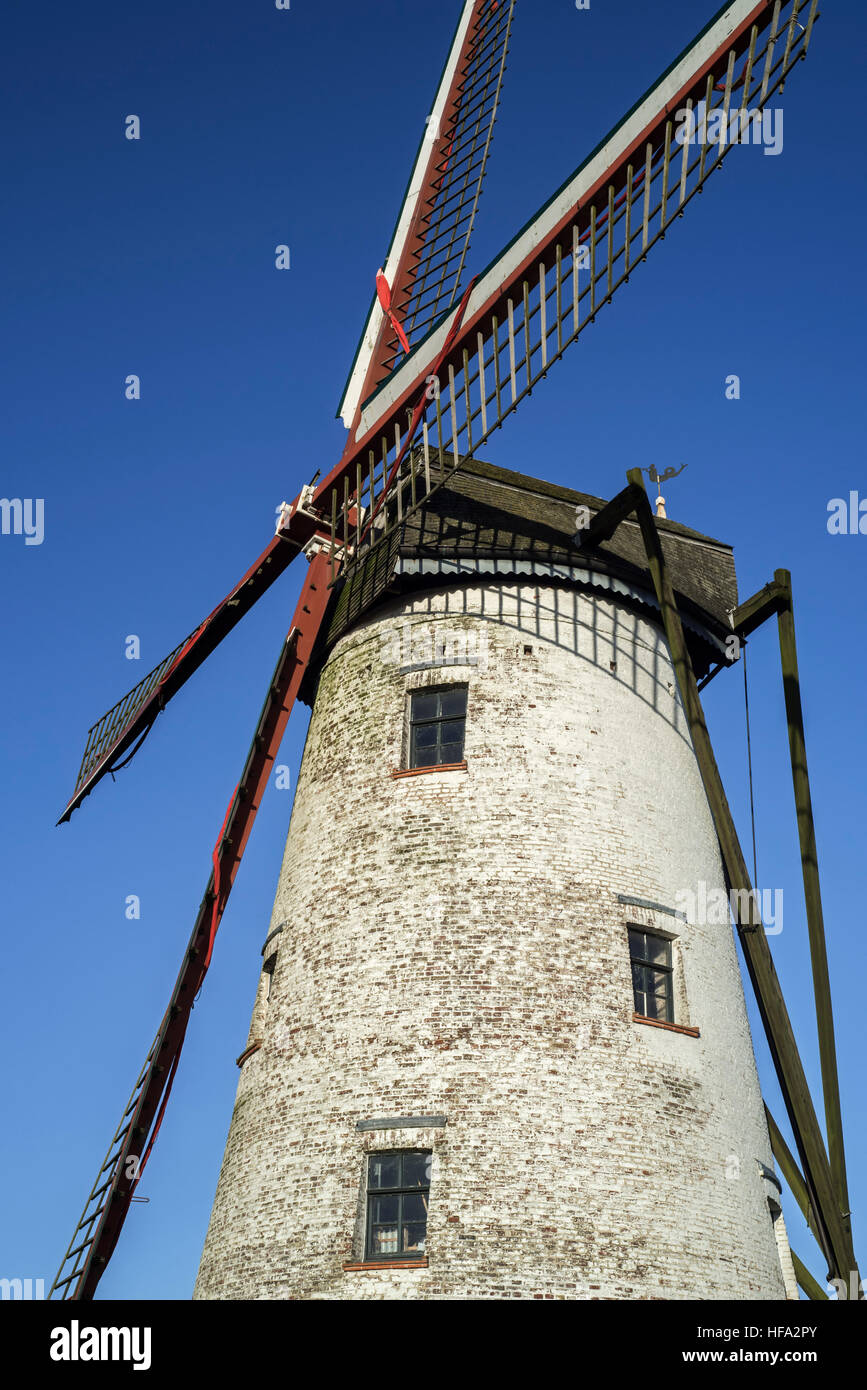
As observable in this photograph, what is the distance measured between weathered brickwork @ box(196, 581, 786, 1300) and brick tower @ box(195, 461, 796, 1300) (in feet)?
0.09

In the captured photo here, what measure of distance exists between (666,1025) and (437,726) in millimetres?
4072

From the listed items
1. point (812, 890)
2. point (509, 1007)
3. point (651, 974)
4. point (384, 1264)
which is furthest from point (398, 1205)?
point (812, 890)

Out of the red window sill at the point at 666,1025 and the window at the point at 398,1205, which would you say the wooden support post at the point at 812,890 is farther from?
the window at the point at 398,1205

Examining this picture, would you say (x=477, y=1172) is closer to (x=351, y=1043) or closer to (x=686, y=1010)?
(x=351, y=1043)

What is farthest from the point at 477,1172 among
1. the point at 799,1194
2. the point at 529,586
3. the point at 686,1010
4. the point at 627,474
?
the point at 627,474

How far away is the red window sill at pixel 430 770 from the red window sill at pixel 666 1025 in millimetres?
3142

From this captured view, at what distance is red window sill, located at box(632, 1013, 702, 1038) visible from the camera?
41.5 ft

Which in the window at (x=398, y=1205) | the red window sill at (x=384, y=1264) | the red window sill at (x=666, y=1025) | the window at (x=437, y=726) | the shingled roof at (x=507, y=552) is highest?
the shingled roof at (x=507, y=552)

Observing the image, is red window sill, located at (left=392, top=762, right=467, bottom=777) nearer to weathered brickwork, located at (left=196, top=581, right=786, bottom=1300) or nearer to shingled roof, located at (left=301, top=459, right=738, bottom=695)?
weathered brickwork, located at (left=196, top=581, right=786, bottom=1300)

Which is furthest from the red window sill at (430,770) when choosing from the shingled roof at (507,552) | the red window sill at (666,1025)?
the red window sill at (666,1025)

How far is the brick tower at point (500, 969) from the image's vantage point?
1160 centimetres

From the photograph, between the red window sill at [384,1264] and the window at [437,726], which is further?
the window at [437,726]

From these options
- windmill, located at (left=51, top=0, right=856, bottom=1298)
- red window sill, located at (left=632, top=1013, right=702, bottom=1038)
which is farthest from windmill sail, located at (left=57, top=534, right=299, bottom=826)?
red window sill, located at (left=632, top=1013, right=702, bottom=1038)
